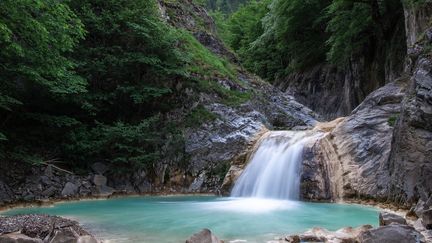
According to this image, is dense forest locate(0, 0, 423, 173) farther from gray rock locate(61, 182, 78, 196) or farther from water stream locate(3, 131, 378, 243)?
water stream locate(3, 131, 378, 243)

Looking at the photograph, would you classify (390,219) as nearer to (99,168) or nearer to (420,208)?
(420,208)

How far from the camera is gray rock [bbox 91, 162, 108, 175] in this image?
589 inches

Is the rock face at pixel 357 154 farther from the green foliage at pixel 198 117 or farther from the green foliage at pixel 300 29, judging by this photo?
the green foliage at pixel 300 29

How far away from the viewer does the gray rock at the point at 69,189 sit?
13486 millimetres

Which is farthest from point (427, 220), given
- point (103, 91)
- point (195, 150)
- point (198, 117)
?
point (103, 91)

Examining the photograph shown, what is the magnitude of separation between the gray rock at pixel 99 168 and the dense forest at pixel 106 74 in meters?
0.31

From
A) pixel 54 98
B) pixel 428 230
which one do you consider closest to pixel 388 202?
pixel 428 230

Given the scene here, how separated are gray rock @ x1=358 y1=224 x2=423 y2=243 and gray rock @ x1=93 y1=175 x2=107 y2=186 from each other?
1091 cm

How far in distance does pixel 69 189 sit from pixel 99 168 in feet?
5.35

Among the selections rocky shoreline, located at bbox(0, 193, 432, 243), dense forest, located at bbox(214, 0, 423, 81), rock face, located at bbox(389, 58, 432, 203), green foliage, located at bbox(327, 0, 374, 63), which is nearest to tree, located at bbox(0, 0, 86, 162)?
rocky shoreline, located at bbox(0, 193, 432, 243)

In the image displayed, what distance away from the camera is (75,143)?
14.8 meters

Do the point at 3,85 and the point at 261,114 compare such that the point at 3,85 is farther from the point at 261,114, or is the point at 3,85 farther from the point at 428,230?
A: the point at 428,230

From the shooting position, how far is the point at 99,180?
575 inches

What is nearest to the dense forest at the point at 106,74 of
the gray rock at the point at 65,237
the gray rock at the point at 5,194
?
the gray rock at the point at 5,194
